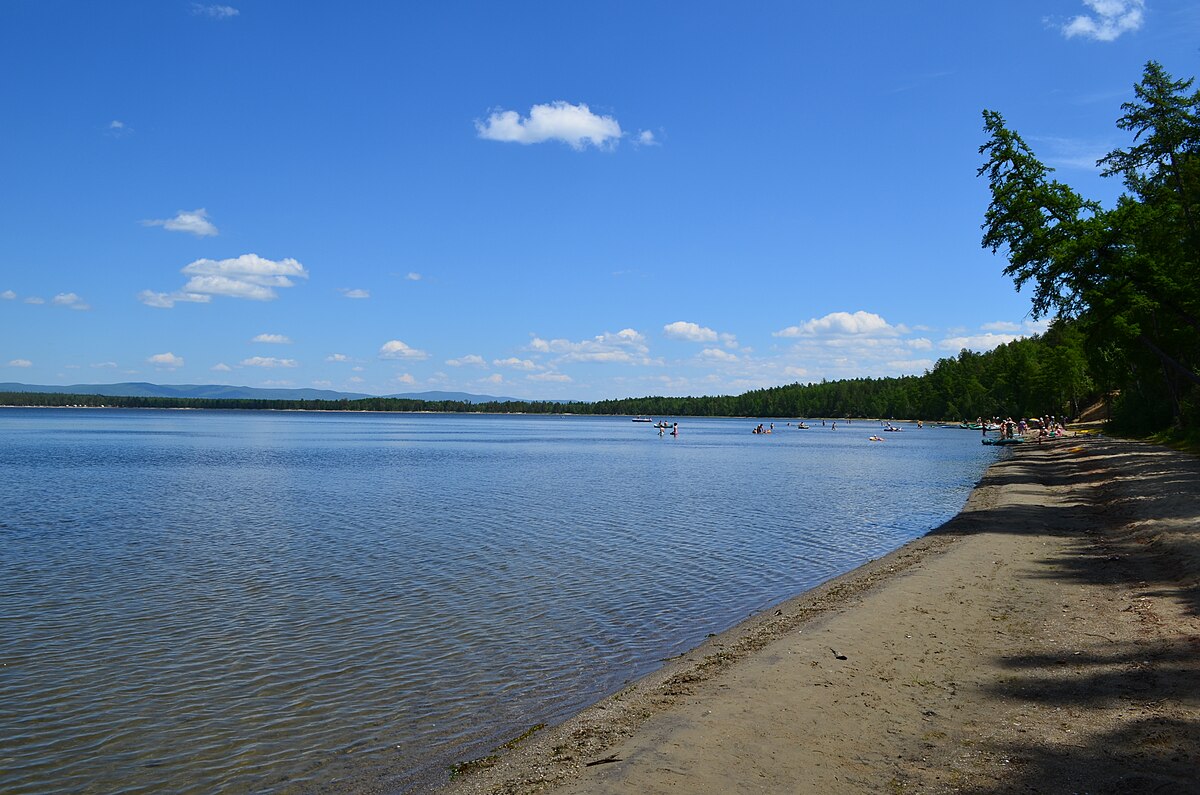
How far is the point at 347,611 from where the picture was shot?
15.2 metres

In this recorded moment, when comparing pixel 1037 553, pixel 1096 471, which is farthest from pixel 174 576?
pixel 1096 471

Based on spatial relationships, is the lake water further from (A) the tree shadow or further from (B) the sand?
(A) the tree shadow

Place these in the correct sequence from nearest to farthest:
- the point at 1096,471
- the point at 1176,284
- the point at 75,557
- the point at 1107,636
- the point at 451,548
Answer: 1. the point at 1107,636
2. the point at 75,557
3. the point at 451,548
4. the point at 1176,284
5. the point at 1096,471

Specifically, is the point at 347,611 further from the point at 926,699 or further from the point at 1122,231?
the point at 1122,231

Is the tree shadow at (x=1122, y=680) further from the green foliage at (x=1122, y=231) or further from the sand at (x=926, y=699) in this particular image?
the green foliage at (x=1122, y=231)

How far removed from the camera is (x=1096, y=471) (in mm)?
38719

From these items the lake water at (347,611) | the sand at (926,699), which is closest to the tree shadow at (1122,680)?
the sand at (926,699)

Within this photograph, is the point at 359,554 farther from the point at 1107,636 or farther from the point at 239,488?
the point at 239,488

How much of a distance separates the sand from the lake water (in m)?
1.48

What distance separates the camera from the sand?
6.95 metres

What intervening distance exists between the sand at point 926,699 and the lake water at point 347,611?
4.84 feet

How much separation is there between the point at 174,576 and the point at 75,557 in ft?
13.8

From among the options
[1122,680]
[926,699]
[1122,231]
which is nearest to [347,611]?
[926,699]

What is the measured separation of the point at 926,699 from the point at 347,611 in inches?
415
